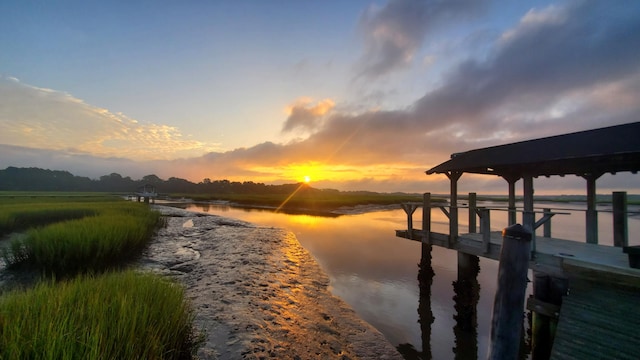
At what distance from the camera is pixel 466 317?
28.0 ft

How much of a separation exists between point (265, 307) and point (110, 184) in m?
174

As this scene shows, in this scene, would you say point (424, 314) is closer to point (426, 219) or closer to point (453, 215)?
Result: point (453, 215)

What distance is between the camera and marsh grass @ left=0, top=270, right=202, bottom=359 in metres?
2.88

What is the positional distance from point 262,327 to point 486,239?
23.9 feet

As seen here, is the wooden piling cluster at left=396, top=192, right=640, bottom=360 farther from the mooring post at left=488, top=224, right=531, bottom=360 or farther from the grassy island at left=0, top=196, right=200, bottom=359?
the grassy island at left=0, top=196, right=200, bottom=359

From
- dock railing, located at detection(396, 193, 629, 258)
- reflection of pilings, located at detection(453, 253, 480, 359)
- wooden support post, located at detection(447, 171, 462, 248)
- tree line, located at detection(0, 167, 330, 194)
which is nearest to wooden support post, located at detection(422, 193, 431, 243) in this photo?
dock railing, located at detection(396, 193, 629, 258)

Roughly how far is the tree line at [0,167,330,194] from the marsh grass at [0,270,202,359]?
135 metres

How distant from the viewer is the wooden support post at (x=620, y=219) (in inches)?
332

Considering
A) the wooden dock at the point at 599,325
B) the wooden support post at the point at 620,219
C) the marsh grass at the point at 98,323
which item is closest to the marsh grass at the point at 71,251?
the marsh grass at the point at 98,323

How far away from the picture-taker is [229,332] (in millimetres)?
6418

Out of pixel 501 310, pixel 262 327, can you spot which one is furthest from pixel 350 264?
pixel 501 310

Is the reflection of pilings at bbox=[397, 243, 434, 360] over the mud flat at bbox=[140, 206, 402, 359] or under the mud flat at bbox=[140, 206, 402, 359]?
under

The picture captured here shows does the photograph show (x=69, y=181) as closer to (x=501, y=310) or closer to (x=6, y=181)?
(x=6, y=181)

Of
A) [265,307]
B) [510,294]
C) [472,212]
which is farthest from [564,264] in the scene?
[265,307]
